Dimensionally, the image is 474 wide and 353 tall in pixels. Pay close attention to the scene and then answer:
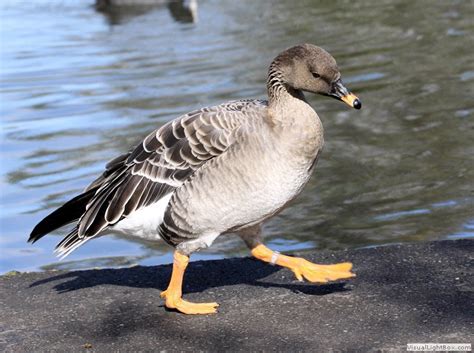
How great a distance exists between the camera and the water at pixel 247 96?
7996 mm

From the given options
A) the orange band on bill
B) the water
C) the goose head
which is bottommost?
the water

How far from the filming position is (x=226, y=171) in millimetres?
5285

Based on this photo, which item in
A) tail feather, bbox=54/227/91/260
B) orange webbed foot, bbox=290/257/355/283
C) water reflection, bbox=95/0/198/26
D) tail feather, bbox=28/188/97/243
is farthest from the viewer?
water reflection, bbox=95/0/198/26

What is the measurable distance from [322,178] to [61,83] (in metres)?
5.57

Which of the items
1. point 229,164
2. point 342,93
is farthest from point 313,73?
point 229,164

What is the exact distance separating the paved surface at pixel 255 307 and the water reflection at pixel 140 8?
1214 cm

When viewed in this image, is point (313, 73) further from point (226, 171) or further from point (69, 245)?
point (69, 245)

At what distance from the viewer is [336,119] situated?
35.2ft

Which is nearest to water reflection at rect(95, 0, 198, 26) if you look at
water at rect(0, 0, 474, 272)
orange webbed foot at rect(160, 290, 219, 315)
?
water at rect(0, 0, 474, 272)

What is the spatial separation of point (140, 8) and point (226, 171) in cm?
1581

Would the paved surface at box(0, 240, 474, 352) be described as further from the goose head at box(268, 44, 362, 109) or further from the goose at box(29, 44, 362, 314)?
the goose head at box(268, 44, 362, 109)

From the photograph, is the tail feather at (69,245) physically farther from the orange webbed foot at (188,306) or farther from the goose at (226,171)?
the orange webbed foot at (188,306)

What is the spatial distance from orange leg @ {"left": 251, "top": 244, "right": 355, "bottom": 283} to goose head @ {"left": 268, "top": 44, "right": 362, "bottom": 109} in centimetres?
107

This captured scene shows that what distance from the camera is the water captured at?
7996 millimetres
